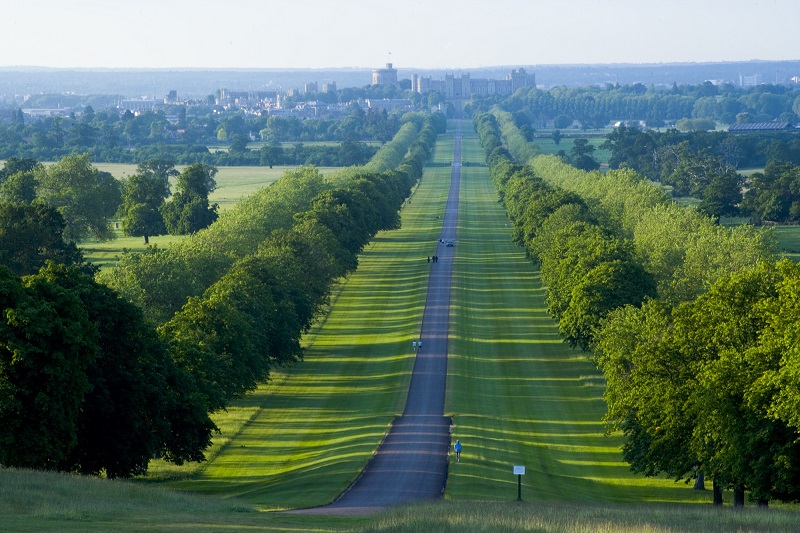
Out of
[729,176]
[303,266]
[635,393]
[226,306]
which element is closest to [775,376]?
[635,393]

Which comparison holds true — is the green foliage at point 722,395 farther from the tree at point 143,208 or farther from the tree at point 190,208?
the tree at point 143,208

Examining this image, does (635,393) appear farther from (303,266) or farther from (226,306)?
(303,266)

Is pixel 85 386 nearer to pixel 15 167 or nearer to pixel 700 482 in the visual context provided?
pixel 700 482

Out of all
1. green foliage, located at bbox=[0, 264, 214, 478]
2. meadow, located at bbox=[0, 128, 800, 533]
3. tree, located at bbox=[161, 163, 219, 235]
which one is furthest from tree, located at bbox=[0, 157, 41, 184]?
green foliage, located at bbox=[0, 264, 214, 478]

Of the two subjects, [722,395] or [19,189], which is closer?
[722,395]

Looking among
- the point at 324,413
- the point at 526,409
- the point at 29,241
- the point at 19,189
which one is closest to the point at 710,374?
the point at 526,409

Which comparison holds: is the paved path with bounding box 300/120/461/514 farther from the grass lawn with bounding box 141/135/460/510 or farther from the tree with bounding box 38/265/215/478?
the tree with bounding box 38/265/215/478

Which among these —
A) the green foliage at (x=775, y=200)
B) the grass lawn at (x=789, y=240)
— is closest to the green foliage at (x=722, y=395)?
the grass lawn at (x=789, y=240)
